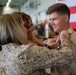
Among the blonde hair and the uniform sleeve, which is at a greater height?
the blonde hair

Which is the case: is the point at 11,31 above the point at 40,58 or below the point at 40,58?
above

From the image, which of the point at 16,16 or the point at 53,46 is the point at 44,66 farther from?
the point at 16,16

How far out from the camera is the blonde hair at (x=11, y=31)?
4.45ft

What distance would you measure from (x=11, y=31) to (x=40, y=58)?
291mm

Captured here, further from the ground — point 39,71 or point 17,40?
point 17,40

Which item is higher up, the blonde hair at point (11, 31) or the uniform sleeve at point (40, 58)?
the blonde hair at point (11, 31)

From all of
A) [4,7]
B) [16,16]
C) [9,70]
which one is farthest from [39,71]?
[4,7]

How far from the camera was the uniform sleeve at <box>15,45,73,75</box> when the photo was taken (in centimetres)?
127

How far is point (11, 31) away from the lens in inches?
53.4

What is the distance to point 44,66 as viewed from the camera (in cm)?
133

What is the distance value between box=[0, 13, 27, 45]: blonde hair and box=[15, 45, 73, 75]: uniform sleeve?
0.12 meters

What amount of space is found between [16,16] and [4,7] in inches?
227

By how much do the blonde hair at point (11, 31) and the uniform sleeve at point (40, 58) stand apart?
0.38 ft

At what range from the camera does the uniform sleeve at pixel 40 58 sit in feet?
4.18
